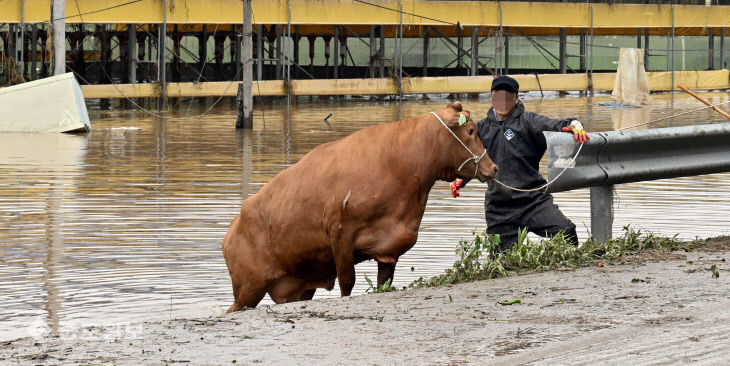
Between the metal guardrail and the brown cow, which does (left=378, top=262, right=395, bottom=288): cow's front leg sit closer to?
the brown cow

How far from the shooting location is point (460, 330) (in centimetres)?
608

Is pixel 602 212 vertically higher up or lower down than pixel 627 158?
lower down

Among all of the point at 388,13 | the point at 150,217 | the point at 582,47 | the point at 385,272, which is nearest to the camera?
the point at 385,272

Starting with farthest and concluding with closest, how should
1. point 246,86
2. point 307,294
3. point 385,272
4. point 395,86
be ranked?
point 395,86
point 246,86
point 307,294
point 385,272

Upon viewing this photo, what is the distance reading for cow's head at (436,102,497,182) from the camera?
7.61m

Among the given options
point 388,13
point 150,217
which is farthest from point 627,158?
point 388,13

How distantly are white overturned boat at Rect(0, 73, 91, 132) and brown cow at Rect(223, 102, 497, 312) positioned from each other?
60.1 ft

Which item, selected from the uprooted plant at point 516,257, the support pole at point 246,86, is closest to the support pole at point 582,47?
the support pole at point 246,86

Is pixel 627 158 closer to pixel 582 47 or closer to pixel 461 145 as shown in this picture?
pixel 461 145

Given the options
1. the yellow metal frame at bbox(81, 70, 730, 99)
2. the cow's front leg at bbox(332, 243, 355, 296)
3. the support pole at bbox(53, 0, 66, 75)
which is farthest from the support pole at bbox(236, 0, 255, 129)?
the cow's front leg at bbox(332, 243, 355, 296)

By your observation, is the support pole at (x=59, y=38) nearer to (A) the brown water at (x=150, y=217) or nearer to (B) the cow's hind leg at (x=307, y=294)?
(A) the brown water at (x=150, y=217)

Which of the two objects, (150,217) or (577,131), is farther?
(150,217)

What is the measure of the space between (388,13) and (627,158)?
31259 millimetres

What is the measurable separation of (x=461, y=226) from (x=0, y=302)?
16.5 feet
